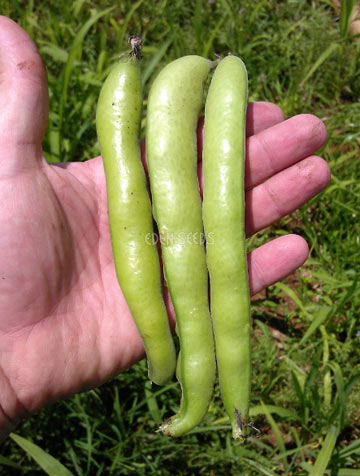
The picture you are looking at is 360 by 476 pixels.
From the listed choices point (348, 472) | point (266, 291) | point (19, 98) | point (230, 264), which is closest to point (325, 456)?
point (348, 472)

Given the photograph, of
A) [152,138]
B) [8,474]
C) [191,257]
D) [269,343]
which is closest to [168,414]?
[269,343]

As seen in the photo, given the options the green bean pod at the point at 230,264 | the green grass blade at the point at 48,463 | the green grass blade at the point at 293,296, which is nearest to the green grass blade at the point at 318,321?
the green grass blade at the point at 293,296

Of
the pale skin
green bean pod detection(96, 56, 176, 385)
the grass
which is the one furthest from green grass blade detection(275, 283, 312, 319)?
green bean pod detection(96, 56, 176, 385)

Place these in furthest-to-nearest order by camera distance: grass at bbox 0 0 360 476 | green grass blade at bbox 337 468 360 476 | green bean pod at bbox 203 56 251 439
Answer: grass at bbox 0 0 360 476
green grass blade at bbox 337 468 360 476
green bean pod at bbox 203 56 251 439

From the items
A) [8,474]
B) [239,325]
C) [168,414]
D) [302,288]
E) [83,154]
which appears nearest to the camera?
[239,325]

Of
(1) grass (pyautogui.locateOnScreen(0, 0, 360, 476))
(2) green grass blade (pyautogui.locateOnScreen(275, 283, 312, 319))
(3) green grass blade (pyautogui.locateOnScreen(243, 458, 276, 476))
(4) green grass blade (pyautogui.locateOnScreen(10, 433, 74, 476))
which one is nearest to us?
(4) green grass blade (pyautogui.locateOnScreen(10, 433, 74, 476))

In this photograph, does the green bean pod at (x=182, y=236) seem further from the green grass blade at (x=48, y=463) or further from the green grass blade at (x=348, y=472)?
the green grass blade at (x=348, y=472)

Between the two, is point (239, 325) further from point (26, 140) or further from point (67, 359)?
point (26, 140)

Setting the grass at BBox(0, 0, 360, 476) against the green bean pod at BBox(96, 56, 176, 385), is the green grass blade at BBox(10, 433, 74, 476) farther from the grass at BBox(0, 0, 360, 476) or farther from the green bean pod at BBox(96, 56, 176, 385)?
the green bean pod at BBox(96, 56, 176, 385)
